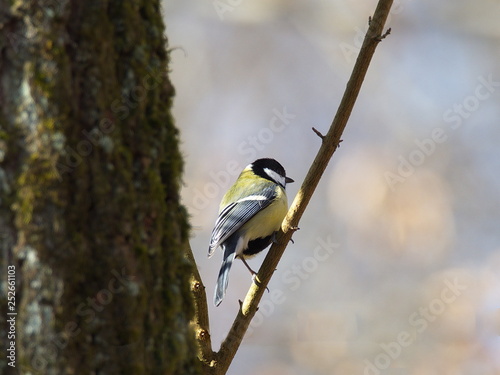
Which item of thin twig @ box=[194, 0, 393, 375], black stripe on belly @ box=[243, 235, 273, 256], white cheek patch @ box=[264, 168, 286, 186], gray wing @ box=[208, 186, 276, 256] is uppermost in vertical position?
white cheek patch @ box=[264, 168, 286, 186]

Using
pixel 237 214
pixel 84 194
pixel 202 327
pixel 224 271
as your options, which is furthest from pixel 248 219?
pixel 84 194

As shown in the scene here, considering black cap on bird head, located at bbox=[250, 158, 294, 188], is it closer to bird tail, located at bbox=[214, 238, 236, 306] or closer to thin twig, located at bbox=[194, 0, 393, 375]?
bird tail, located at bbox=[214, 238, 236, 306]

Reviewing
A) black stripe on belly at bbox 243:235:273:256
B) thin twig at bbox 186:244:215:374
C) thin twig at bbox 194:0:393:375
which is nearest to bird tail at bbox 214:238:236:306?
black stripe on belly at bbox 243:235:273:256

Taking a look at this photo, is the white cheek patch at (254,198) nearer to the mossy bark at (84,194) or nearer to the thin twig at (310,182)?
the thin twig at (310,182)

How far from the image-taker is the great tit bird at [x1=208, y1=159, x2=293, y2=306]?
3.46m

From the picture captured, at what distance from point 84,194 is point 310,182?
4.10ft

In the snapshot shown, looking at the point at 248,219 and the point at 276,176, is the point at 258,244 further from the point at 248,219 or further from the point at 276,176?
the point at 276,176

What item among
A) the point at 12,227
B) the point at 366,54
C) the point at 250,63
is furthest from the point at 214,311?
the point at 12,227

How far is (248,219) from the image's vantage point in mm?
3504

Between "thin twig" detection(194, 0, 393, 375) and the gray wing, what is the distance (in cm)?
111

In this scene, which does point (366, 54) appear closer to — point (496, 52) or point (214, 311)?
point (214, 311)

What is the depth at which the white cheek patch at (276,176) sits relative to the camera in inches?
155

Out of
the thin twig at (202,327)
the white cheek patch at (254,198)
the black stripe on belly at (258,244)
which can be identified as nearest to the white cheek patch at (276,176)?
the white cheek patch at (254,198)

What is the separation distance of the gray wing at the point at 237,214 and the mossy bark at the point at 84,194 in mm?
2261
